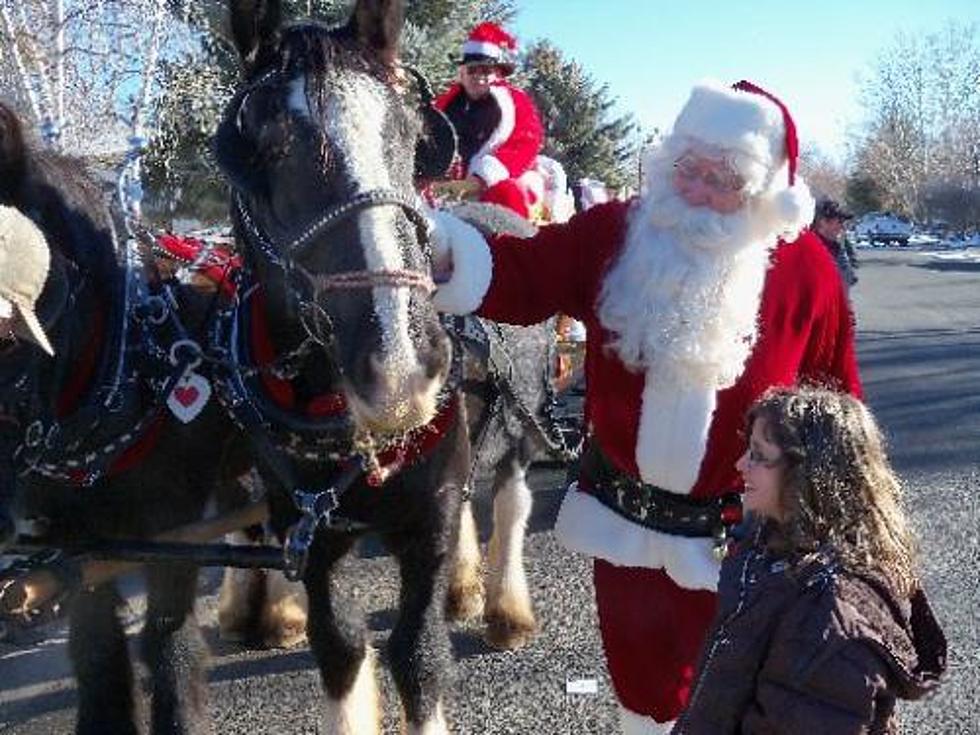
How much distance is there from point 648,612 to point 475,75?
4.16 metres

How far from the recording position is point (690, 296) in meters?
2.64

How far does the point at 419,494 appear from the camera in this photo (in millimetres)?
2967

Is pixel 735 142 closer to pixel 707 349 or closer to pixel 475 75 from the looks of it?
pixel 707 349

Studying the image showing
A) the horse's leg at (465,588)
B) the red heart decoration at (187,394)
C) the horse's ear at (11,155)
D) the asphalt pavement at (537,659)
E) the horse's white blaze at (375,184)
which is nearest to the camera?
the horse's white blaze at (375,184)

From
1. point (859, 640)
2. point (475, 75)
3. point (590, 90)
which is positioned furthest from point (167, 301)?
point (590, 90)

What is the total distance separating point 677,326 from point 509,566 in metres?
2.31

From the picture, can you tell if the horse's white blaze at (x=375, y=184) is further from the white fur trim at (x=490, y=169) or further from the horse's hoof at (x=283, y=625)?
the white fur trim at (x=490, y=169)

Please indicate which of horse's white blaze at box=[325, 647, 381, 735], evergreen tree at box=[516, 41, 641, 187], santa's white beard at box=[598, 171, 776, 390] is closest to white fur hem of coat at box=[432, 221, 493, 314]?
santa's white beard at box=[598, 171, 776, 390]

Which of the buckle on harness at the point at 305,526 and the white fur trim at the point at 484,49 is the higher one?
the white fur trim at the point at 484,49

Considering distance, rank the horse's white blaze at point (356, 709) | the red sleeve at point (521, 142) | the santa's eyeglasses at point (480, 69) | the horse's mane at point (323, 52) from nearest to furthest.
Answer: the horse's mane at point (323, 52) → the horse's white blaze at point (356, 709) → the red sleeve at point (521, 142) → the santa's eyeglasses at point (480, 69)

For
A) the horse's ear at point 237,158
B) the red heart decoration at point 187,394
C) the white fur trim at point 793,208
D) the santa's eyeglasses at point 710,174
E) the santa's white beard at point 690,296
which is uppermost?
the horse's ear at point 237,158

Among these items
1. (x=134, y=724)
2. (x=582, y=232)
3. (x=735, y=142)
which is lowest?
(x=134, y=724)

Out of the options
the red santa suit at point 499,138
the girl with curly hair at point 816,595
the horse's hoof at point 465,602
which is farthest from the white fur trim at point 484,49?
the girl with curly hair at point 816,595

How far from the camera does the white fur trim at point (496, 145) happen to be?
18.5ft
